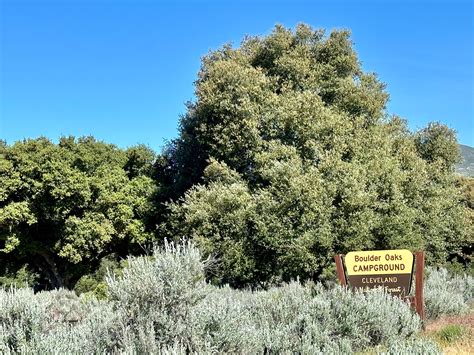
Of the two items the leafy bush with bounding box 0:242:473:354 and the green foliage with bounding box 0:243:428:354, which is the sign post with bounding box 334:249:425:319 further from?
the green foliage with bounding box 0:243:428:354

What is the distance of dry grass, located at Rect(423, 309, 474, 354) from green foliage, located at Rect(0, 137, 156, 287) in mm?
17614

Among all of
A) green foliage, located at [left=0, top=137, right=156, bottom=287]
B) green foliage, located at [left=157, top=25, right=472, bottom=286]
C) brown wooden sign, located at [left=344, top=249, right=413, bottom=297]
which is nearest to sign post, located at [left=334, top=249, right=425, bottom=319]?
brown wooden sign, located at [left=344, top=249, right=413, bottom=297]

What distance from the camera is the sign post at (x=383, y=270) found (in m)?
10.6

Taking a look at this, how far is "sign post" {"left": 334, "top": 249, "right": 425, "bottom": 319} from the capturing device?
34.8ft

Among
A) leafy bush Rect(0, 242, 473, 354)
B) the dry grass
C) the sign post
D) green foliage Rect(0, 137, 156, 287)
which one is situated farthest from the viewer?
green foliage Rect(0, 137, 156, 287)

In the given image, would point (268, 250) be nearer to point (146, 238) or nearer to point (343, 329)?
point (146, 238)


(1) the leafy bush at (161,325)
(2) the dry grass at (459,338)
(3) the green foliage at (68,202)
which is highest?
(3) the green foliage at (68,202)

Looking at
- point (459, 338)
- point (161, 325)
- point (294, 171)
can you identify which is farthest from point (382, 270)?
point (294, 171)

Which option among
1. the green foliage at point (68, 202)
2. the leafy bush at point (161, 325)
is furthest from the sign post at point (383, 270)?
the green foliage at point (68, 202)

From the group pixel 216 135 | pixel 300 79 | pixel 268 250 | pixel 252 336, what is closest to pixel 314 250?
pixel 268 250

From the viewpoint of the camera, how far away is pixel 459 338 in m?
8.23

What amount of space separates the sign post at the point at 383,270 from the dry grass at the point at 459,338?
1.08 metres

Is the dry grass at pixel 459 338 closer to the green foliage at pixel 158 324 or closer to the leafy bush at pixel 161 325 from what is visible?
the leafy bush at pixel 161 325

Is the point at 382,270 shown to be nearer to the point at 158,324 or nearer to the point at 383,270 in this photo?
the point at 383,270
